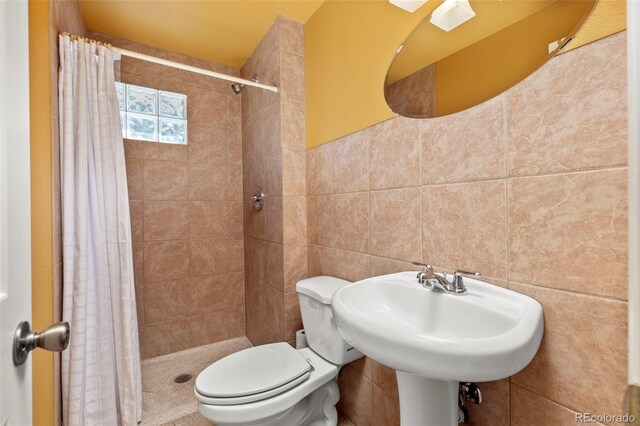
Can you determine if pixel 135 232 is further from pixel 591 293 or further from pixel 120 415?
pixel 591 293

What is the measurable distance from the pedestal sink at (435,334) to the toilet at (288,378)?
41cm

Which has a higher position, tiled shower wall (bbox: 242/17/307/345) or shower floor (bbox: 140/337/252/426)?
tiled shower wall (bbox: 242/17/307/345)

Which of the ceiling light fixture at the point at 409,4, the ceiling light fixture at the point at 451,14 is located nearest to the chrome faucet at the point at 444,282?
the ceiling light fixture at the point at 451,14

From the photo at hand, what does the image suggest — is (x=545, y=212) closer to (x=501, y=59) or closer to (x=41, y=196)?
(x=501, y=59)

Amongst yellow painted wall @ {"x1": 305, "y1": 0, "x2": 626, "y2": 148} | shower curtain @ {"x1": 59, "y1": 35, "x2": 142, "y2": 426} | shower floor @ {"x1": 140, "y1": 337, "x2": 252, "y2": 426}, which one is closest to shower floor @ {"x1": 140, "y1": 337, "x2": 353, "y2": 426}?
shower floor @ {"x1": 140, "y1": 337, "x2": 252, "y2": 426}

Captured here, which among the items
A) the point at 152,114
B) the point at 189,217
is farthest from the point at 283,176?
the point at 152,114

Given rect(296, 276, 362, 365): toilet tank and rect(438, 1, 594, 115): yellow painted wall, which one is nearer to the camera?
rect(438, 1, 594, 115): yellow painted wall

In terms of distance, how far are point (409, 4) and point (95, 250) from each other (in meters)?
1.78

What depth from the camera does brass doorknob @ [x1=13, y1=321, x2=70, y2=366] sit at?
1.45 feet

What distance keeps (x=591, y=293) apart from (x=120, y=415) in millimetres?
2065

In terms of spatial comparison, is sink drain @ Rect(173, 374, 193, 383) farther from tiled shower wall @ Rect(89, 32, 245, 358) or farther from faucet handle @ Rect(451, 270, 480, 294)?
faucet handle @ Rect(451, 270, 480, 294)

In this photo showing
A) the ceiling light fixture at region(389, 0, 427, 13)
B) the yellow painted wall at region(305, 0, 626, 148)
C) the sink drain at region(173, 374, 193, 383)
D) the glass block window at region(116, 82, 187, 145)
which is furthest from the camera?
the glass block window at region(116, 82, 187, 145)

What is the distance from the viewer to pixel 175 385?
180cm

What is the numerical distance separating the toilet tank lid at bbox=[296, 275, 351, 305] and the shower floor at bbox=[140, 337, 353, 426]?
0.71 m
